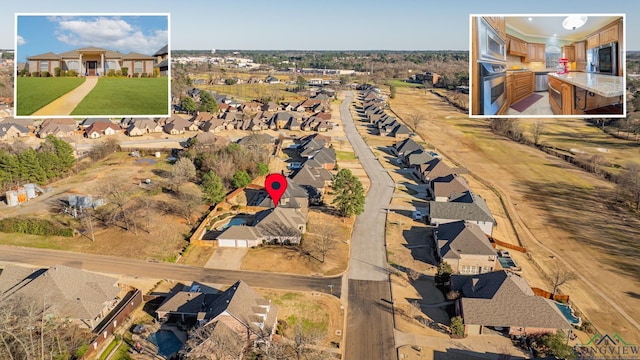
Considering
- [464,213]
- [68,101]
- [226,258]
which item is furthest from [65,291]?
[464,213]

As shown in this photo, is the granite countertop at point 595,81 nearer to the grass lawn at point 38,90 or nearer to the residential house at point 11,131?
the grass lawn at point 38,90

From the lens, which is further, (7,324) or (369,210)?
(369,210)

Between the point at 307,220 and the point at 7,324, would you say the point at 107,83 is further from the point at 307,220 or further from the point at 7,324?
the point at 307,220

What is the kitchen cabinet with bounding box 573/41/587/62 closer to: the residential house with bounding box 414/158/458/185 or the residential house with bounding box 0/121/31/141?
the residential house with bounding box 414/158/458/185

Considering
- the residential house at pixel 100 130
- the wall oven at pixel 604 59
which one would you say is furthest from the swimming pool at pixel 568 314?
the residential house at pixel 100 130

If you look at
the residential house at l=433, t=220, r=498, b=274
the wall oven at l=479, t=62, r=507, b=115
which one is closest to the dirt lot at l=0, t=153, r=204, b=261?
the residential house at l=433, t=220, r=498, b=274

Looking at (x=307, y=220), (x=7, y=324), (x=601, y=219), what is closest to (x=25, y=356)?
(x=7, y=324)

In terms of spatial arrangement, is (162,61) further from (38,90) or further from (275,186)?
(275,186)
